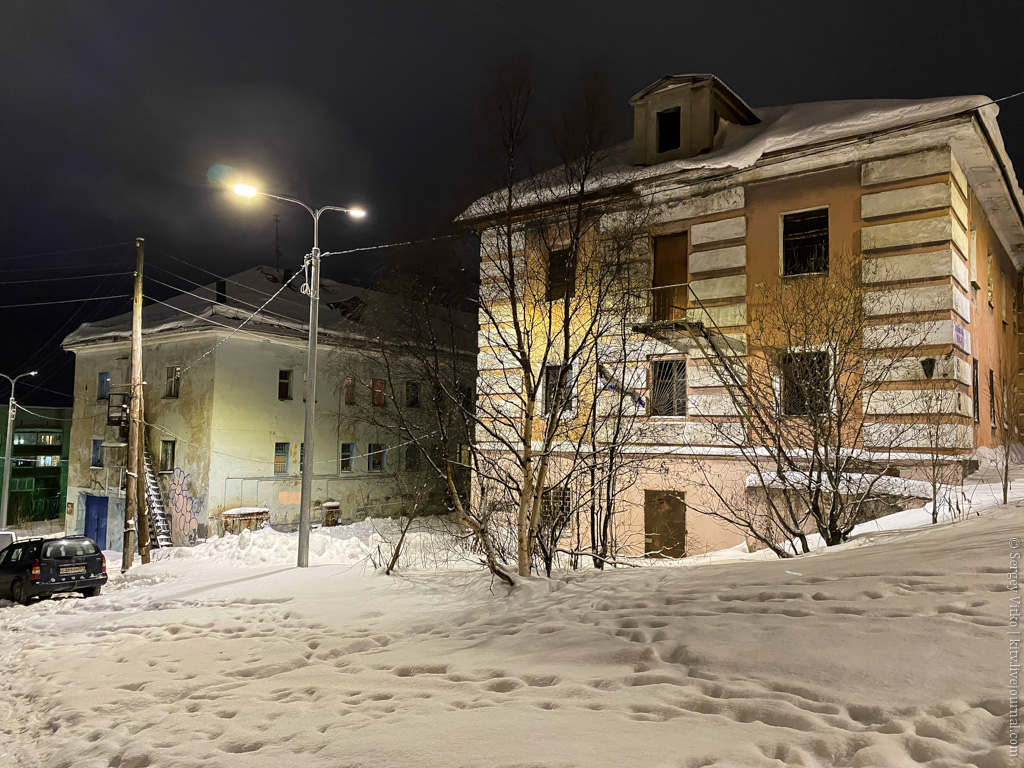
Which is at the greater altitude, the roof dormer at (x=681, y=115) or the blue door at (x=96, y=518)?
the roof dormer at (x=681, y=115)

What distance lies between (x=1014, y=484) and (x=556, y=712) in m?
12.3

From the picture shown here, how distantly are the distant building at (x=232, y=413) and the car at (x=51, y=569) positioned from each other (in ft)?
40.5

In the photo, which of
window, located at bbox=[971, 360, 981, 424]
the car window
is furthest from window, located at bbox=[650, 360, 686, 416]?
the car window

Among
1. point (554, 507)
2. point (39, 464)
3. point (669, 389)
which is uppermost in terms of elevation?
point (669, 389)

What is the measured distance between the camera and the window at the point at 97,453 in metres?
→ 33.0

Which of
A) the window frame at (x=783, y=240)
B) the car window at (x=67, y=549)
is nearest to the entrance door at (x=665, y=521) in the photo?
the window frame at (x=783, y=240)

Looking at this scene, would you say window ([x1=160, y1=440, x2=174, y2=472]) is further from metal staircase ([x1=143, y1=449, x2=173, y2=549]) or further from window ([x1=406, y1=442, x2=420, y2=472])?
window ([x1=406, y1=442, x2=420, y2=472])

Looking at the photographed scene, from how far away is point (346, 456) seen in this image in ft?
107

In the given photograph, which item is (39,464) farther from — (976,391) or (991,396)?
(991,396)

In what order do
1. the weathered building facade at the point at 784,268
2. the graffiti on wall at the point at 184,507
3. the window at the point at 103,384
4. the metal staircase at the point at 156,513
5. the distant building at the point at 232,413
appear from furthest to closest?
the window at the point at 103,384 → the distant building at the point at 232,413 → the metal staircase at the point at 156,513 → the graffiti on wall at the point at 184,507 → the weathered building facade at the point at 784,268

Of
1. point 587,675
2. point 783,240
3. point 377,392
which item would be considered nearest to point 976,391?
point 783,240

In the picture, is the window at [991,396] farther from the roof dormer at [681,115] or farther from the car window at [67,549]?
the car window at [67,549]

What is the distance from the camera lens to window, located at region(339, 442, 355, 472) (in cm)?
3238

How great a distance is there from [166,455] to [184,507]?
2.72m
